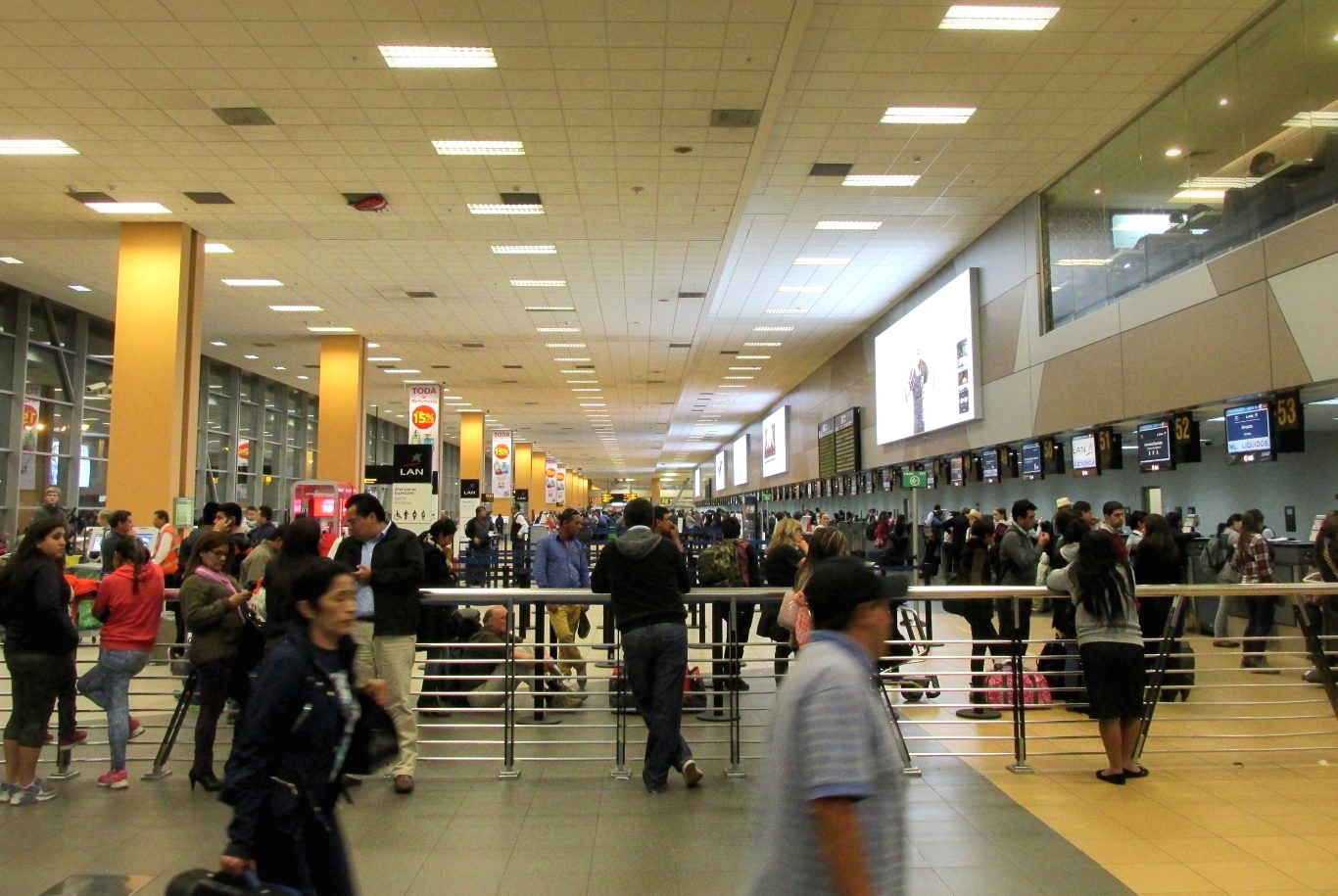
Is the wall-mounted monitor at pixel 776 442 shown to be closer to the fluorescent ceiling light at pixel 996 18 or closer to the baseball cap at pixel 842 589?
the fluorescent ceiling light at pixel 996 18

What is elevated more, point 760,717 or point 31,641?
point 31,641

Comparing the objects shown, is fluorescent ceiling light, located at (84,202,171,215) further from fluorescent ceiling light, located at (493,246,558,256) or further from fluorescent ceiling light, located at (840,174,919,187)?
fluorescent ceiling light, located at (840,174,919,187)

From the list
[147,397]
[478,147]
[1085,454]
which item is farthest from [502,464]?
[1085,454]

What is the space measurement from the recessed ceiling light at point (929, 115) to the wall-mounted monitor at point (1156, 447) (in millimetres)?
4141

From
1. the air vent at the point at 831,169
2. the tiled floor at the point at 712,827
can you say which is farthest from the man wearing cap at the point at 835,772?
the air vent at the point at 831,169

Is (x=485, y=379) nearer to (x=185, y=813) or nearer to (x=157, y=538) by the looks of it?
(x=157, y=538)

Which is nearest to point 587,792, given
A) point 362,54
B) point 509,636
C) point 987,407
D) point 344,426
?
point 509,636

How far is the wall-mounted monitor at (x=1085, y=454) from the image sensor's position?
1237 cm

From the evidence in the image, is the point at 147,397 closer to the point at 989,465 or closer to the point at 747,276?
the point at 747,276

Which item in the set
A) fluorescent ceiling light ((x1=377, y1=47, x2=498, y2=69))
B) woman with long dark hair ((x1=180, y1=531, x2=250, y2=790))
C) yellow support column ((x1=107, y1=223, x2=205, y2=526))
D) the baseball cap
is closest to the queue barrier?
woman with long dark hair ((x1=180, y1=531, x2=250, y2=790))

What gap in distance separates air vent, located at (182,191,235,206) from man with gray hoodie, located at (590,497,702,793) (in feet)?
31.2

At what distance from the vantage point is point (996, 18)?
842 centimetres

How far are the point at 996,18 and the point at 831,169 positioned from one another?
3.87 meters

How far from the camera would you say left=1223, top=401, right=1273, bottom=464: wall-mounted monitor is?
909 cm
